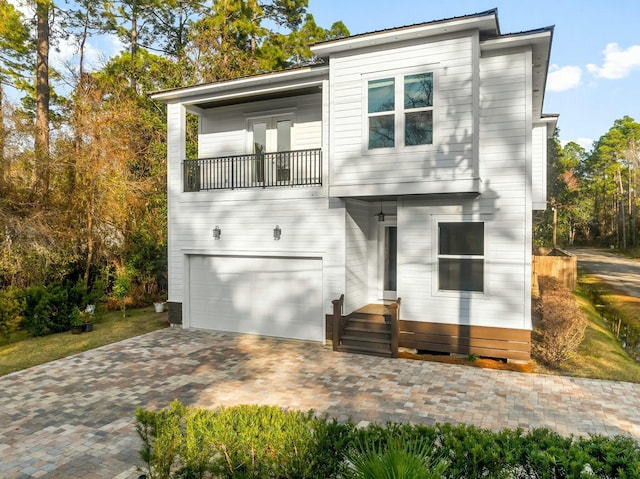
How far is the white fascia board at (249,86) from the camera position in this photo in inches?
385

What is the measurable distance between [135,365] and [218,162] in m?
5.91

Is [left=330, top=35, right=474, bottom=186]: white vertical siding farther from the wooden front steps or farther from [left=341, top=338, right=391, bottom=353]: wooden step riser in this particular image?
[left=341, top=338, right=391, bottom=353]: wooden step riser

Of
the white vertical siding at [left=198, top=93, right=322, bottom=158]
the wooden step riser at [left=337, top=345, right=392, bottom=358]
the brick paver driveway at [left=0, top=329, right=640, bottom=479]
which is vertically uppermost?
the white vertical siding at [left=198, top=93, right=322, bottom=158]

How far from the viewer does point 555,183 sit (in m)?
32.0

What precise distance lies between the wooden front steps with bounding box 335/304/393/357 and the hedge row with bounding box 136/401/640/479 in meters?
5.37

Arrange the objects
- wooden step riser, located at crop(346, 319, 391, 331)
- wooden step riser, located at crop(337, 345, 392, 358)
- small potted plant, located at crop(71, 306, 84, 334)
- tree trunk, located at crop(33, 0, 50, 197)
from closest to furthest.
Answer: wooden step riser, located at crop(337, 345, 392, 358), wooden step riser, located at crop(346, 319, 391, 331), small potted plant, located at crop(71, 306, 84, 334), tree trunk, located at crop(33, 0, 50, 197)

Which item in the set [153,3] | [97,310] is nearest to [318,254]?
[97,310]

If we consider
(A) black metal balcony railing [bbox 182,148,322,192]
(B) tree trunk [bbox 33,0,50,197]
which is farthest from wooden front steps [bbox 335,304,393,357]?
(B) tree trunk [bbox 33,0,50,197]

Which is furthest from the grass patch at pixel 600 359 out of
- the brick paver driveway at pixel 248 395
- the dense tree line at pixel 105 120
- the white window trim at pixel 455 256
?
the dense tree line at pixel 105 120

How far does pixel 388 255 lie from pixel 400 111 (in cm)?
412

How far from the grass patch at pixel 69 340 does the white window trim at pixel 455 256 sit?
7810mm

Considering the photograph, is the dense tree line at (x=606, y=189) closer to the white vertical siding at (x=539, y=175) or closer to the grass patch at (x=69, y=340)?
the white vertical siding at (x=539, y=175)

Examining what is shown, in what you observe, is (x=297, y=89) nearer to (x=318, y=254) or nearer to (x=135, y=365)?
(x=318, y=254)

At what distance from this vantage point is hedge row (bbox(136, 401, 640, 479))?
3168 millimetres
